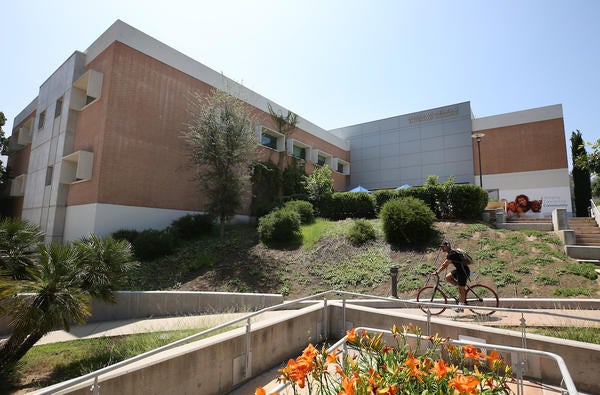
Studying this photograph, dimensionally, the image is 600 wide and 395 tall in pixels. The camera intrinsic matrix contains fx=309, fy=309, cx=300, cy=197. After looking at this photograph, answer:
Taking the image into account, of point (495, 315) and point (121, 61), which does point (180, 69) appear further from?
point (495, 315)

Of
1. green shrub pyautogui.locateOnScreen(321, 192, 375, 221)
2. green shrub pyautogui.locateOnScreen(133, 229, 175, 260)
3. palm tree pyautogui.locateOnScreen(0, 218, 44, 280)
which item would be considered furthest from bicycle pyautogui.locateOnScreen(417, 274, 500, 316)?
green shrub pyautogui.locateOnScreen(133, 229, 175, 260)

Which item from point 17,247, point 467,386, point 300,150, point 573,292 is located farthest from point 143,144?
point 573,292

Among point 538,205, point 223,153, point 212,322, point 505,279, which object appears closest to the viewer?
point 212,322

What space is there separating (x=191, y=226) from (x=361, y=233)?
885 cm

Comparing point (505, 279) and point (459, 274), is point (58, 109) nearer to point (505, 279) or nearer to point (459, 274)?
point (459, 274)

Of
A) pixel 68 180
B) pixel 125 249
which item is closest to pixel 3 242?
pixel 125 249

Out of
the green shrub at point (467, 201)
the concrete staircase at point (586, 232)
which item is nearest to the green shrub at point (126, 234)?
the green shrub at point (467, 201)

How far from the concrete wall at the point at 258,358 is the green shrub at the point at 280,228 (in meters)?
8.62

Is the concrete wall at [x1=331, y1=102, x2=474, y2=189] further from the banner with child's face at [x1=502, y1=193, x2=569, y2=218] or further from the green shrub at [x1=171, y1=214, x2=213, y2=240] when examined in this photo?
the green shrub at [x1=171, y1=214, x2=213, y2=240]

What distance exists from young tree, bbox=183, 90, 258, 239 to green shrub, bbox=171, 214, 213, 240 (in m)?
1.05

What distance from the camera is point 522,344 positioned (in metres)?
4.34

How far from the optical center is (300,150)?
26906 millimetres

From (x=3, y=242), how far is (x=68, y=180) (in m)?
12.6

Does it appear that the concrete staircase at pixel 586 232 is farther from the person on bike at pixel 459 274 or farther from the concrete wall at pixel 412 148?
the concrete wall at pixel 412 148
